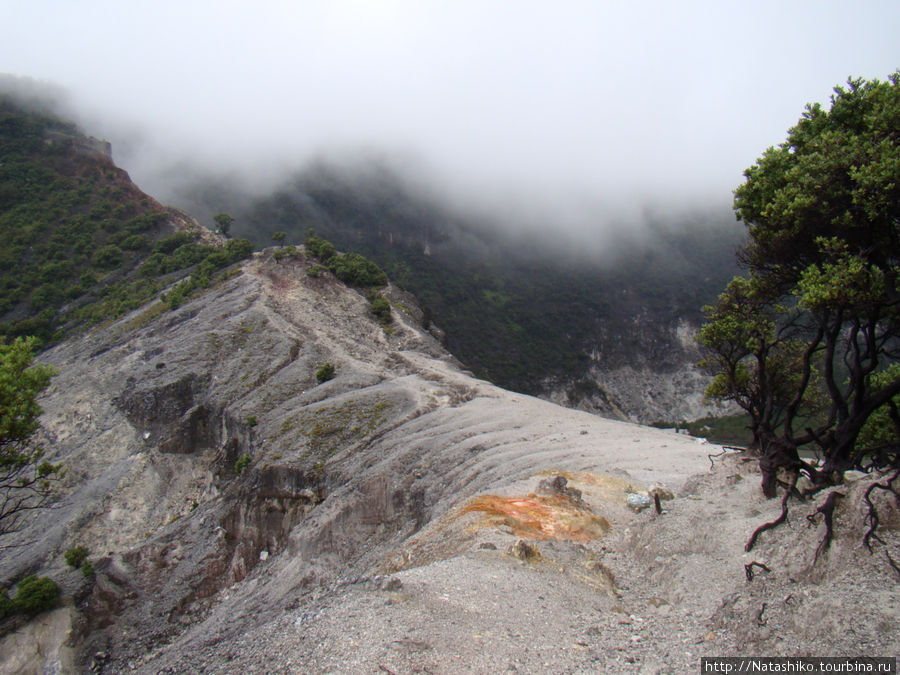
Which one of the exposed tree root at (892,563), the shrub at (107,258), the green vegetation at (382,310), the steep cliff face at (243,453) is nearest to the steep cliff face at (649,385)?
the green vegetation at (382,310)

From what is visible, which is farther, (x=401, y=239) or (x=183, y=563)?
(x=401, y=239)

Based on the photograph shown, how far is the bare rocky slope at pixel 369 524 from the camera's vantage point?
25.1 ft

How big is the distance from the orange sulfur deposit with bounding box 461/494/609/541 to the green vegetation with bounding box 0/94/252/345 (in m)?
48.2

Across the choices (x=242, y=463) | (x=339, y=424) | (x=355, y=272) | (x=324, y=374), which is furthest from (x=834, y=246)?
(x=355, y=272)

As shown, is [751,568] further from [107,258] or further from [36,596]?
[107,258]

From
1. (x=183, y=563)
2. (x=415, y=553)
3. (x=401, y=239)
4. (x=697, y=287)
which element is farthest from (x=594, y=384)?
(x=415, y=553)

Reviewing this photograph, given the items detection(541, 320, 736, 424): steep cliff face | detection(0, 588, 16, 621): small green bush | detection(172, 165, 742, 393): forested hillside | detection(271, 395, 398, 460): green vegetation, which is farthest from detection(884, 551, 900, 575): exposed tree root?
detection(541, 320, 736, 424): steep cliff face

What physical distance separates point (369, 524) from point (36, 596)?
1591cm

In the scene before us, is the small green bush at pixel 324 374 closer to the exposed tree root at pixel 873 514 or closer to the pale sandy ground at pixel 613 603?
the pale sandy ground at pixel 613 603

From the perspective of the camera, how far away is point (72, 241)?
69.6m

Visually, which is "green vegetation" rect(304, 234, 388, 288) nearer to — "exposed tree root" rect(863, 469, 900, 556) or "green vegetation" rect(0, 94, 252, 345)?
"green vegetation" rect(0, 94, 252, 345)

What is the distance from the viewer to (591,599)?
31.1 ft

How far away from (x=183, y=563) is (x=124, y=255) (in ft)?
191

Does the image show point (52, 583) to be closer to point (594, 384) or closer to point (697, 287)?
point (594, 384)
